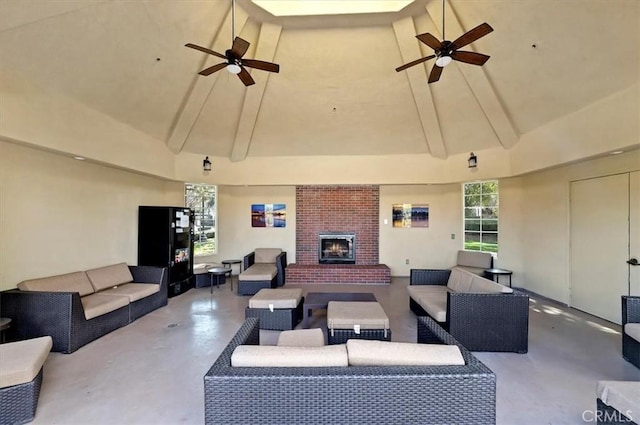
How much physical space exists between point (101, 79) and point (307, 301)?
446cm

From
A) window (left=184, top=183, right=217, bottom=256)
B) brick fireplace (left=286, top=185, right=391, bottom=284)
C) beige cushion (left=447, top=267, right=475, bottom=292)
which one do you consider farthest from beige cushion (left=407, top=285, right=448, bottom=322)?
window (left=184, top=183, right=217, bottom=256)

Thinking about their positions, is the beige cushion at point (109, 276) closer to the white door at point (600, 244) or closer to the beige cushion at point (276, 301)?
the beige cushion at point (276, 301)

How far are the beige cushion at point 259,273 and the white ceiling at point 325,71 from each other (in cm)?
287

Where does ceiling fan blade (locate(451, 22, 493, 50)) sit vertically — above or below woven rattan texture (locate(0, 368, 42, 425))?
above

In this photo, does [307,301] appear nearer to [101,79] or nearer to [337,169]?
[337,169]

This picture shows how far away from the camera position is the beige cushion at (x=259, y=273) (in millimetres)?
5906

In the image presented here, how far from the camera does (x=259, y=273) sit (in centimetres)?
604

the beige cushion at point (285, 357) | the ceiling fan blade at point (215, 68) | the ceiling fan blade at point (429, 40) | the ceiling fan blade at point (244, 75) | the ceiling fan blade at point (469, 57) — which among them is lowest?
the beige cushion at point (285, 357)

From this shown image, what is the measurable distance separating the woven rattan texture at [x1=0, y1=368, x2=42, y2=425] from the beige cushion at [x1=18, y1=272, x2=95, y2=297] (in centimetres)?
200

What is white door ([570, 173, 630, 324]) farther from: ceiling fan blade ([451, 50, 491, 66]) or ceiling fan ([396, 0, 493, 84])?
ceiling fan ([396, 0, 493, 84])

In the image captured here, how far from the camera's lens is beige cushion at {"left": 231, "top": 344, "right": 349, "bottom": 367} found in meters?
1.82

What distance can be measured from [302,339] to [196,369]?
4.20 feet

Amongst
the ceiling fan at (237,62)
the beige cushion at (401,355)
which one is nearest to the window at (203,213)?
the ceiling fan at (237,62)

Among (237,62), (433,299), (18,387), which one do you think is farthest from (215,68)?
(433,299)
